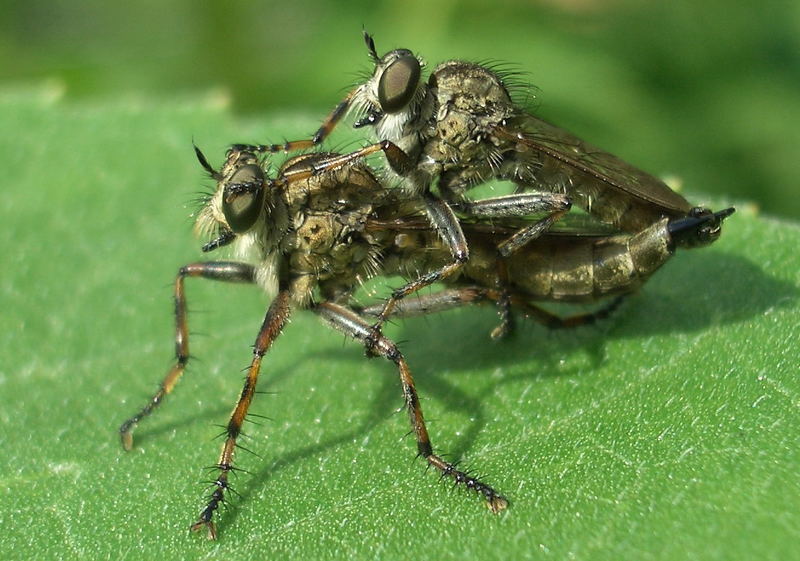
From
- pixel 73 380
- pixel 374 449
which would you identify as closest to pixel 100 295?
pixel 73 380

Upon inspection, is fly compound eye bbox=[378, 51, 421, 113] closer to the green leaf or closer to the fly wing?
the fly wing

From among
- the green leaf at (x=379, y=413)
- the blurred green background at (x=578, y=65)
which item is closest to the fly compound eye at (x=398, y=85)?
the green leaf at (x=379, y=413)

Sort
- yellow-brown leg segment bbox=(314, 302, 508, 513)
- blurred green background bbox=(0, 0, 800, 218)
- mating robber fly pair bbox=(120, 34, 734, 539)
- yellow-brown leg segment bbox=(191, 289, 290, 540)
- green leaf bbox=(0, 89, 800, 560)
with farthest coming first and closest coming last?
blurred green background bbox=(0, 0, 800, 218), mating robber fly pair bbox=(120, 34, 734, 539), yellow-brown leg segment bbox=(191, 289, 290, 540), yellow-brown leg segment bbox=(314, 302, 508, 513), green leaf bbox=(0, 89, 800, 560)

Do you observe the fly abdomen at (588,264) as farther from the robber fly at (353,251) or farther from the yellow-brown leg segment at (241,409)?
the yellow-brown leg segment at (241,409)

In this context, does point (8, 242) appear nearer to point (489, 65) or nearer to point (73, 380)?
point (73, 380)

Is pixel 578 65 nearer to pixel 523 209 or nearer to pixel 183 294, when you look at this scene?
pixel 523 209

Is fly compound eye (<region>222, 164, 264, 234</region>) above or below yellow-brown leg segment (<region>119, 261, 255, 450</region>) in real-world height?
above

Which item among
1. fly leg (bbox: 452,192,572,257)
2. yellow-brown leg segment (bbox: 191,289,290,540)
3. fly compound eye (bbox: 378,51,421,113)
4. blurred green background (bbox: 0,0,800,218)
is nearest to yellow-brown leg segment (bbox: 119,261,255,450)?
yellow-brown leg segment (bbox: 191,289,290,540)
